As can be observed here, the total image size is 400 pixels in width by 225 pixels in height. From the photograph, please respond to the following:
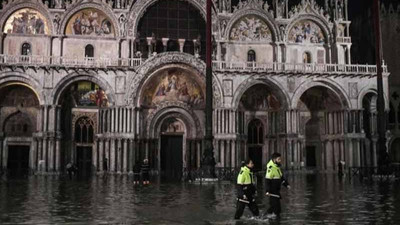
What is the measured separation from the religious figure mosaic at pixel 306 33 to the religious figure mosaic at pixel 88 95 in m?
18.4

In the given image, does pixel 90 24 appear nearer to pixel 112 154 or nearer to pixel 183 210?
pixel 112 154

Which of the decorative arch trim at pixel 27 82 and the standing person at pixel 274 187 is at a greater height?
the decorative arch trim at pixel 27 82

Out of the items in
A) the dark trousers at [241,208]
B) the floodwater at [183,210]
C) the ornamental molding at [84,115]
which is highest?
the ornamental molding at [84,115]

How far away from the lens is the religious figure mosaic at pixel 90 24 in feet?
141

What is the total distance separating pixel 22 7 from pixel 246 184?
3585 centimetres

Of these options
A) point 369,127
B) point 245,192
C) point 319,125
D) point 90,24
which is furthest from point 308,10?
point 245,192

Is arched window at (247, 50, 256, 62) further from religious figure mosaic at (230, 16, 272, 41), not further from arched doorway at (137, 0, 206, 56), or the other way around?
arched doorway at (137, 0, 206, 56)

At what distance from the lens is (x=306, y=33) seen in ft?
151

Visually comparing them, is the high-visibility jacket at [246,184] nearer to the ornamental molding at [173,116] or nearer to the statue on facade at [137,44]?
the ornamental molding at [173,116]

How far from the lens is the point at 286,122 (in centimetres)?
4234

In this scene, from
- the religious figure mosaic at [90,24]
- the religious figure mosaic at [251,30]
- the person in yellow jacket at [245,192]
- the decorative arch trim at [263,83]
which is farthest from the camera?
the religious figure mosaic at [251,30]

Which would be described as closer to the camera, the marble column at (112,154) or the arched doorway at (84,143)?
the marble column at (112,154)

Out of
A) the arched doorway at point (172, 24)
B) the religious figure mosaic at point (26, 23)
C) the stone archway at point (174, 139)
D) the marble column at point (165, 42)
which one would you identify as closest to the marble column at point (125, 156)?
the stone archway at point (174, 139)

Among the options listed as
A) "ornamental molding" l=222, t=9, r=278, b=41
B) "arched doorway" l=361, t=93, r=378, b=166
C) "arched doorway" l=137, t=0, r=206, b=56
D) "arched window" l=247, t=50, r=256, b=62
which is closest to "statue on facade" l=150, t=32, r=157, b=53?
"arched doorway" l=137, t=0, r=206, b=56
